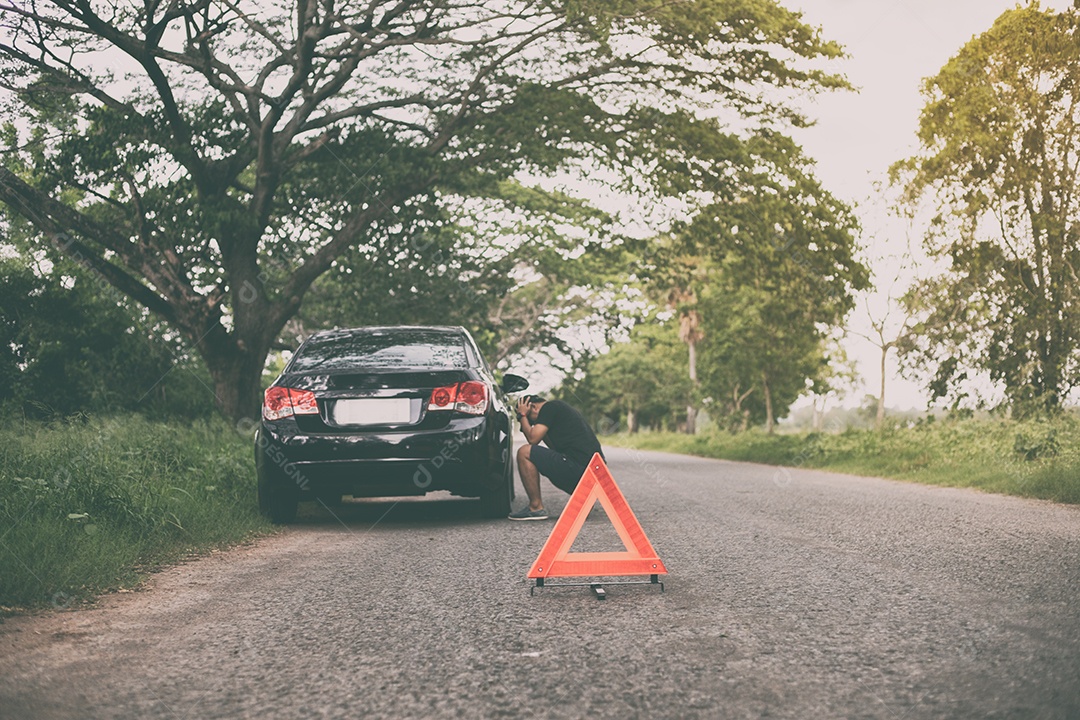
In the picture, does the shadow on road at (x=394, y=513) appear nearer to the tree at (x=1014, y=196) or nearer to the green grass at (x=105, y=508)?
the green grass at (x=105, y=508)

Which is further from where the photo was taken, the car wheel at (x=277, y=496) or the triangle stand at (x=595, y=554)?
the car wheel at (x=277, y=496)

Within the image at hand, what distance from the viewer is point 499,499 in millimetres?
8867

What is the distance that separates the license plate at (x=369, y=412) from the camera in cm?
810

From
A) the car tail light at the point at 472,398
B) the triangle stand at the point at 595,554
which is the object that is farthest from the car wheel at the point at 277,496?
the triangle stand at the point at 595,554

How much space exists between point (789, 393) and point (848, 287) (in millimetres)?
29767

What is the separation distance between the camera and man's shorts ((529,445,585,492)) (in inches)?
337

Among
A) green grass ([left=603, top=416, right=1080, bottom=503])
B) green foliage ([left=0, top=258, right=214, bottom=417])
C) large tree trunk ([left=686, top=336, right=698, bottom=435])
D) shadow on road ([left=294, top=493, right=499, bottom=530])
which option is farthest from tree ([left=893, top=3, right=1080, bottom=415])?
large tree trunk ([left=686, top=336, right=698, bottom=435])

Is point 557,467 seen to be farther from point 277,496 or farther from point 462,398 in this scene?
point 277,496

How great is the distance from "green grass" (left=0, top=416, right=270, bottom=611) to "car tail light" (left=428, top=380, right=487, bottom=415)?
180cm

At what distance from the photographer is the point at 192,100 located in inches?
700

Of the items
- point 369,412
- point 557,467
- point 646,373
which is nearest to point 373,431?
point 369,412

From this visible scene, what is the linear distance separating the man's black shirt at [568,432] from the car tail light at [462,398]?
1.94ft

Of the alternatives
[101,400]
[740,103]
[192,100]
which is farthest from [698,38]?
[101,400]

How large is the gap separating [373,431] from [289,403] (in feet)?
2.43
